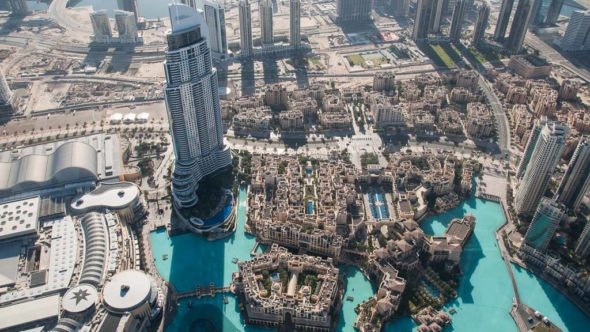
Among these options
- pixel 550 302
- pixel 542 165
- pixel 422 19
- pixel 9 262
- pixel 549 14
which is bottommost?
pixel 550 302

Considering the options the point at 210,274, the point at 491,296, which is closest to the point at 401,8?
the point at 491,296

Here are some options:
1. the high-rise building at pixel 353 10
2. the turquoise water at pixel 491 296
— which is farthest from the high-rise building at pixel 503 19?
the turquoise water at pixel 491 296

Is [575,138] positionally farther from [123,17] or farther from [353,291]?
[123,17]

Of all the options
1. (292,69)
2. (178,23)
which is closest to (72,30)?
(292,69)

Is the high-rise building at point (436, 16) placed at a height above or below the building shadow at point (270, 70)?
above

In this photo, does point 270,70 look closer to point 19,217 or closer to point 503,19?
point 503,19

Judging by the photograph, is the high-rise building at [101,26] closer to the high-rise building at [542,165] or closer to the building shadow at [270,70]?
the building shadow at [270,70]
